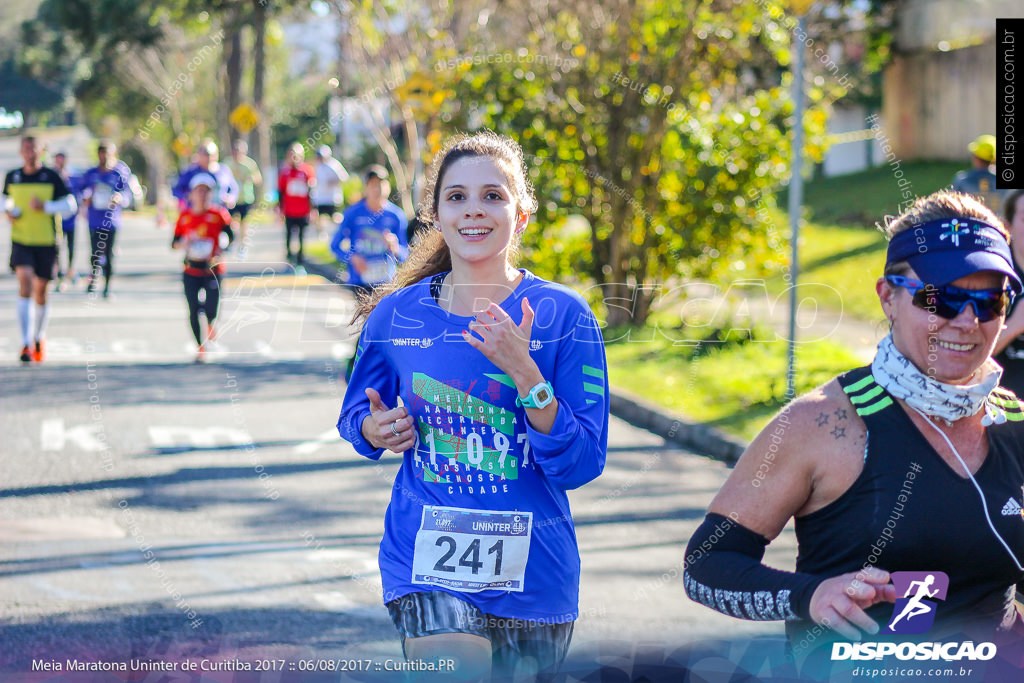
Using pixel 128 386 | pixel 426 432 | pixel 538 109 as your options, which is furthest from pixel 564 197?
pixel 426 432

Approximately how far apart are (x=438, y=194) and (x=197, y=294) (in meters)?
10.0

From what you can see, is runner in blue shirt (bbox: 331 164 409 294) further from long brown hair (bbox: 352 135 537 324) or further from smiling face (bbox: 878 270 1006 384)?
smiling face (bbox: 878 270 1006 384)

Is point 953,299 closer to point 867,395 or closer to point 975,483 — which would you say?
point 867,395

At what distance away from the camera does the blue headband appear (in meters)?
2.51

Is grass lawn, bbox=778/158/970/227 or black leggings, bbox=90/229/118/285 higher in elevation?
grass lawn, bbox=778/158/970/227

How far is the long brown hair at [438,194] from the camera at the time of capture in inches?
131

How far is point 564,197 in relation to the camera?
1373cm

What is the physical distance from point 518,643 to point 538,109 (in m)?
10.9

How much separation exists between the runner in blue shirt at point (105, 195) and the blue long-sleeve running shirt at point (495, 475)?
50.3 feet

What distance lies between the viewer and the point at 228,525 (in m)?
6.91

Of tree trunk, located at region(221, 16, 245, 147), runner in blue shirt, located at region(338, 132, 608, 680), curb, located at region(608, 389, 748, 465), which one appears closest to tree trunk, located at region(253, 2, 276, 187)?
tree trunk, located at region(221, 16, 245, 147)

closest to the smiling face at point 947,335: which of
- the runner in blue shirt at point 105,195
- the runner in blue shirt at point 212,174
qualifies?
the runner in blue shirt at point 212,174

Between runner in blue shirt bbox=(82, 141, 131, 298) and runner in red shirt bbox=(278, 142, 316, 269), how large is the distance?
3.65 meters

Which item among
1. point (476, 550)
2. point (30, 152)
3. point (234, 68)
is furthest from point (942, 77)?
point (476, 550)
